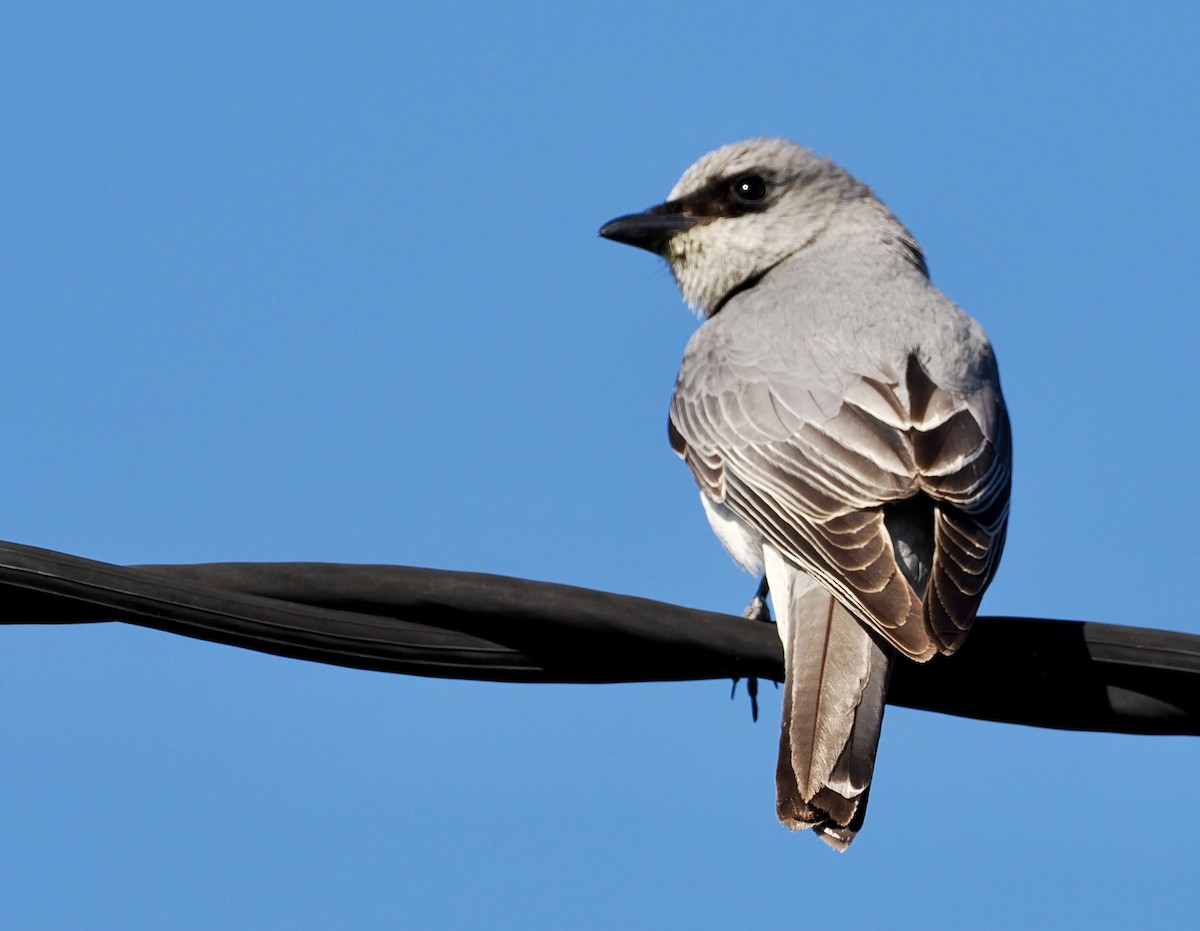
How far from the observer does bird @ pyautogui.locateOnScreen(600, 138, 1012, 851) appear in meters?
4.76

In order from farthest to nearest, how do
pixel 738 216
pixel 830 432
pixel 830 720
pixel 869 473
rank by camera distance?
pixel 738 216 → pixel 830 432 → pixel 869 473 → pixel 830 720

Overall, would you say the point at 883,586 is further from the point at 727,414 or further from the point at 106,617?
the point at 106,617

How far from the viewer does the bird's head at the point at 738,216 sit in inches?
311

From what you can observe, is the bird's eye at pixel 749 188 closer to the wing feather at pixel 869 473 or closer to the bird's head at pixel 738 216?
the bird's head at pixel 738 216

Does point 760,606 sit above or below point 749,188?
below

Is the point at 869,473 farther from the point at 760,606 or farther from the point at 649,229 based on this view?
the point at 649,229

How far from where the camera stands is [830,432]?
18.9ft

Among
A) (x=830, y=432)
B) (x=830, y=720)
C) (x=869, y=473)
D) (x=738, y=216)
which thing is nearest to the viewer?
(x=830, y=720)

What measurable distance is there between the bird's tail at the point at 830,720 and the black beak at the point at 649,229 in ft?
11.1

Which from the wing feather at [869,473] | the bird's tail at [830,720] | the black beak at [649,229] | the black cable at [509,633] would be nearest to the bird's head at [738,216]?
the black beak at [649,229]

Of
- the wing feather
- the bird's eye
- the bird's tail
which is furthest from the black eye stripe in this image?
the bird's tail

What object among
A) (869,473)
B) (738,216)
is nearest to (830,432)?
(869,473)

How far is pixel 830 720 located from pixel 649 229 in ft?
12.7

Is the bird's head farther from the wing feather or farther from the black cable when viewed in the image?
the black cable
